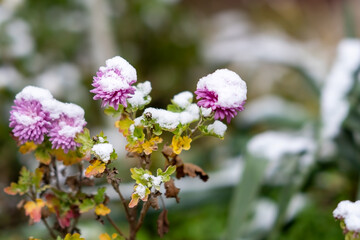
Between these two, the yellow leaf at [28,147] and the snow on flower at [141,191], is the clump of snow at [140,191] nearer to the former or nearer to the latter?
the snow on flower at [141,191]

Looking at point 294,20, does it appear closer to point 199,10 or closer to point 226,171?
point 199,10

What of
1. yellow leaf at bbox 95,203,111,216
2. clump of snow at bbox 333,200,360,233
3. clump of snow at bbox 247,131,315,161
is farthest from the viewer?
clump of snow at bbox 247,131,315,161

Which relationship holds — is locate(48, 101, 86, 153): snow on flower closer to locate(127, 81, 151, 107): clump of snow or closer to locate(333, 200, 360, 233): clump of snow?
locate(127, 81, 151, 107): clump of snow

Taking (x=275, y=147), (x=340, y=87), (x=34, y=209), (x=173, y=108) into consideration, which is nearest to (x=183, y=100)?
(x=173, y=108)

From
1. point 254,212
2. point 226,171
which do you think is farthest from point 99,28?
point 254,212

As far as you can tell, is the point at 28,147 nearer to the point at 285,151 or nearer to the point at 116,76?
the point at 116,76

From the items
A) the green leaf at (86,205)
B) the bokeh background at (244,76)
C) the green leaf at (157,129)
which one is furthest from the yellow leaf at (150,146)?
the bokeh background at (244,76)

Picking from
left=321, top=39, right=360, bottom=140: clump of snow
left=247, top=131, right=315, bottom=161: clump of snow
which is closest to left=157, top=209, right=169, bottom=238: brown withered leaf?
left=247, top=131, right=315, bottom=161: clump of snow
